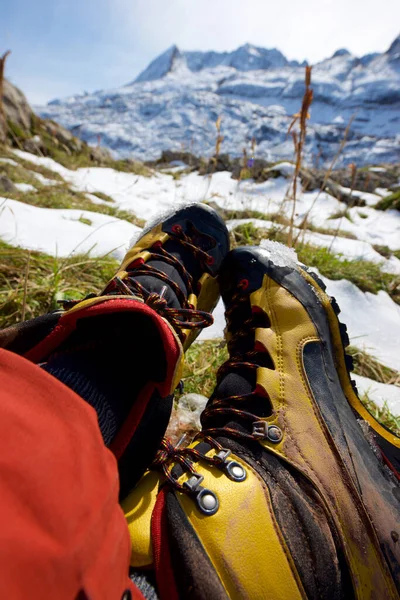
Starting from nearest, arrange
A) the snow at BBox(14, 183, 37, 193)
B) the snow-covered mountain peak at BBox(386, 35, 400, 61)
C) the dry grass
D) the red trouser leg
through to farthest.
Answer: the red trouser leg → the dry grass → the snow at BBox(14, 183, 37, 193) → the snow-covered mountain peak at BBox(386, 35, 400, 61)

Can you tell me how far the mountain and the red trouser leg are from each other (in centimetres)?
6822

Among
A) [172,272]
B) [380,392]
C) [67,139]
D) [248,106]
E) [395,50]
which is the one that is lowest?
[380,392]

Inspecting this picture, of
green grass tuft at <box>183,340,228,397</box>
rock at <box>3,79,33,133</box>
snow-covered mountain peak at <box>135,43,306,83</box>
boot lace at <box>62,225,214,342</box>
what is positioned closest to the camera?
boot lace at <box>62,225,214,342</box>

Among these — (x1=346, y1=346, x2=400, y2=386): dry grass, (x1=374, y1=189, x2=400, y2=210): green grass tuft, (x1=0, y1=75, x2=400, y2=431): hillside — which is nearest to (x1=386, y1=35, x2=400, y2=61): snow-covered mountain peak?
(x1=374, y1=189, x2=400, y2=210): green grass tuft

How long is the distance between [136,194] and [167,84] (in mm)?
95035

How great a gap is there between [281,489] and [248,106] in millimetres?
86639

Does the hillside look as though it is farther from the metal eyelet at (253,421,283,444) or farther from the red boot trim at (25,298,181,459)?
the red boot trim at (25,298,181,459)

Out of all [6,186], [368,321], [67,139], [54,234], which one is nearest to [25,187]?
[6,186]

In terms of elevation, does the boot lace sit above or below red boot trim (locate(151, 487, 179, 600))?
above

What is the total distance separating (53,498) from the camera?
342 mm

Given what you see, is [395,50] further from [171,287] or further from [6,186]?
[171,287]

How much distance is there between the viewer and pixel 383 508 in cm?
74

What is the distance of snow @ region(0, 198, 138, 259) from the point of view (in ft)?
5.79

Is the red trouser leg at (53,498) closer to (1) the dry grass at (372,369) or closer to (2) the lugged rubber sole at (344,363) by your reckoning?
(2) the lugged rubber sole at (344,363)
